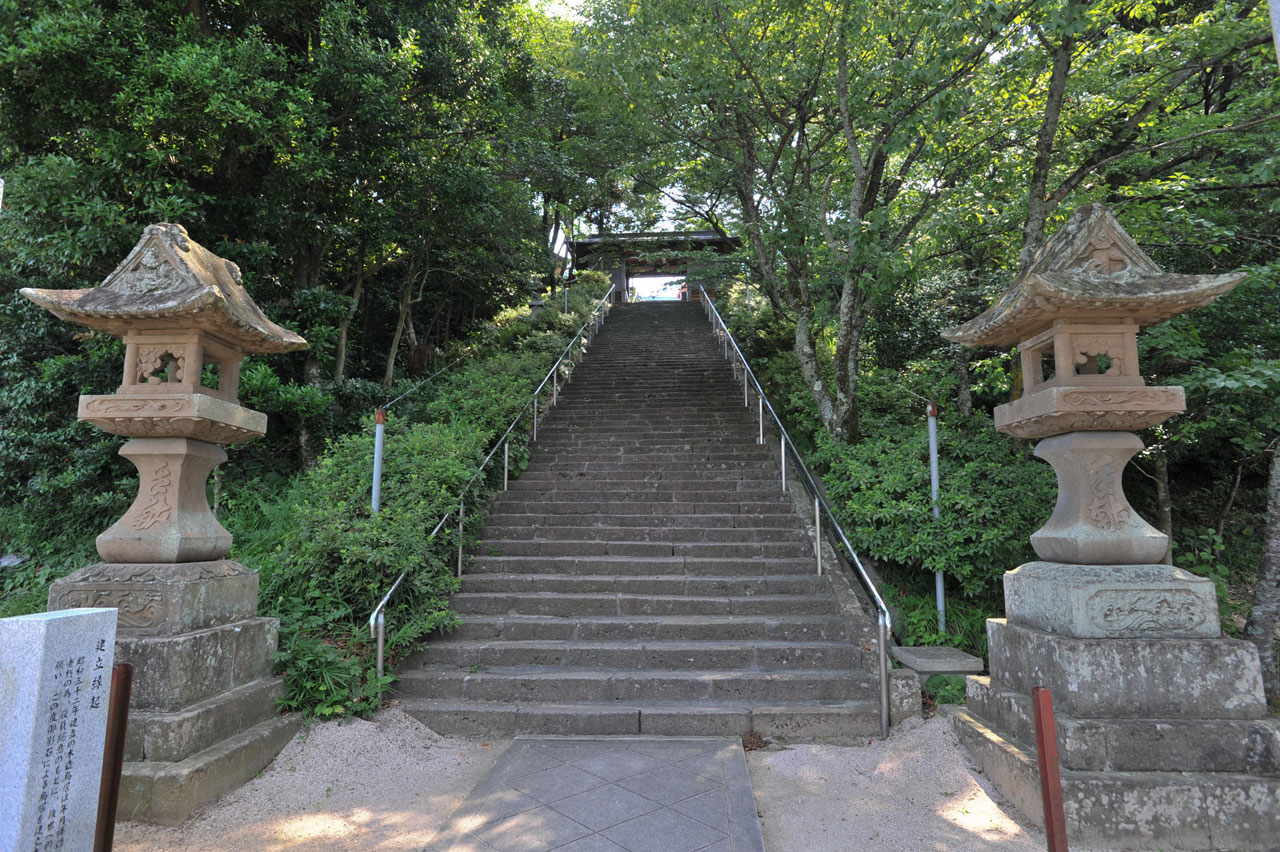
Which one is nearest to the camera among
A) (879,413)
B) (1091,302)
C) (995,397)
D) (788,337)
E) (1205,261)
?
(1091,302)

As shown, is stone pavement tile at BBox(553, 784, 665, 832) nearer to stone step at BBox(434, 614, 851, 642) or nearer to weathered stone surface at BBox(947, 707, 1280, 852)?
stone step at BBox(434, 614, 851, 642)

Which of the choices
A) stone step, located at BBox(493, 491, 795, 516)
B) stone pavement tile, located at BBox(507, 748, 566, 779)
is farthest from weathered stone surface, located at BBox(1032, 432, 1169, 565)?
stone step, located at BBox(493, 491, 795, 516)

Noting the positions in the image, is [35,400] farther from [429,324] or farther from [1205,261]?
[1205,261]

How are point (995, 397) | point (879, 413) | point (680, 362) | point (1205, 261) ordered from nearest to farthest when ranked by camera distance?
point (1205, 261) < point (879, 413) < point (995, 397) < point (680, 362)

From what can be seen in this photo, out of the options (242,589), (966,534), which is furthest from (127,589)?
(966,534)

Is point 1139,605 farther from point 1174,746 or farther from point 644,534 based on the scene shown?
point 644,534

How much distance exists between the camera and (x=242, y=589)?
13.7 feet

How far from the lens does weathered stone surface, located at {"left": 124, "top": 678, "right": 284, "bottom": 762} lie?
3.33 meters

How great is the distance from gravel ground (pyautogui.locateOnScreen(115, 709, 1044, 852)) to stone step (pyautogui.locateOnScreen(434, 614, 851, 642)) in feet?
3.32

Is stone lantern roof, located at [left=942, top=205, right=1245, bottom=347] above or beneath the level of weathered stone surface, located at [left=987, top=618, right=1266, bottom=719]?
above

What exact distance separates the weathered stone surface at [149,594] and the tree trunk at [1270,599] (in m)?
6.94

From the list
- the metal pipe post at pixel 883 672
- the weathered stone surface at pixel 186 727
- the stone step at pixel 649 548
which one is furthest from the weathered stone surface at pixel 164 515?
the metal pipe post at pixel 883 672

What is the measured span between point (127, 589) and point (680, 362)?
11213mm

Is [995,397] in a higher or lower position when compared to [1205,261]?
lower
